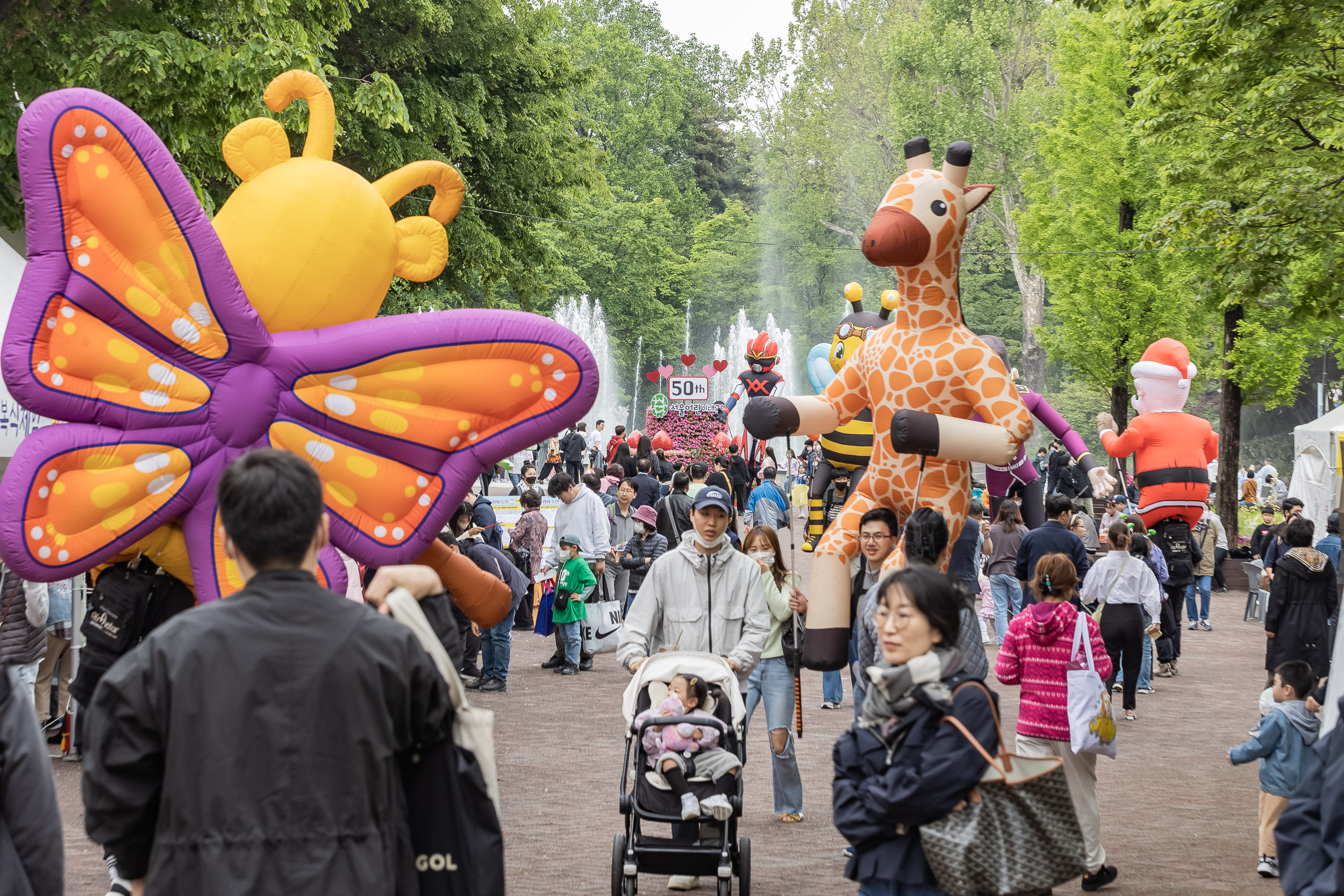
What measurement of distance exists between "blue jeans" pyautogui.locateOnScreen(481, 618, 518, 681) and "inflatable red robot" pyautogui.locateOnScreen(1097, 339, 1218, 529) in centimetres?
663

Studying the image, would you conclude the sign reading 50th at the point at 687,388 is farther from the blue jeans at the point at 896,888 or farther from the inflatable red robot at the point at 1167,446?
the blue jeans at the point at 896,888

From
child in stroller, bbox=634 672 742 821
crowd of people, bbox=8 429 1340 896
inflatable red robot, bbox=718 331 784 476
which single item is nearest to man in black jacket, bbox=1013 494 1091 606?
crowd of people, bbox=8 429 1340 896

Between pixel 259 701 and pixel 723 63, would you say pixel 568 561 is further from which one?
pixel 723 63

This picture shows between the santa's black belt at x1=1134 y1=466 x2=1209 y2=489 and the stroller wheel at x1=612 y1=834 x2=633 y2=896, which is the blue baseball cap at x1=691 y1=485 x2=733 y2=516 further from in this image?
the santa's black belt at x1=1134 y1=466 x2=1209 y2=489

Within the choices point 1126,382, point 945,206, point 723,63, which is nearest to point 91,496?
point 945,206

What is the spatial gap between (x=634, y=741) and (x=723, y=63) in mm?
64955

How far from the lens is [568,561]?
40.7ft

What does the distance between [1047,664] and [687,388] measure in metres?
23.4

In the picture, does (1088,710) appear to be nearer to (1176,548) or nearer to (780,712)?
(780,712)

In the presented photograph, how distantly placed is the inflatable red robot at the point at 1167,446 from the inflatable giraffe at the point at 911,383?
699cm

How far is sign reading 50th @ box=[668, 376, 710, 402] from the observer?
29.8 metres

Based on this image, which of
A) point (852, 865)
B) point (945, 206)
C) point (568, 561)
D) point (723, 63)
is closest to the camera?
point (852, 865)

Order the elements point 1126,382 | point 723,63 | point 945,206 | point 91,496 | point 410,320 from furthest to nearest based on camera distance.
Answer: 1. point 723,63
2. point 1126,382
3. point 945,206
4. point 410,320
5. point 91,496

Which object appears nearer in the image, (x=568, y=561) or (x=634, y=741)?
(x=634, y=741)
